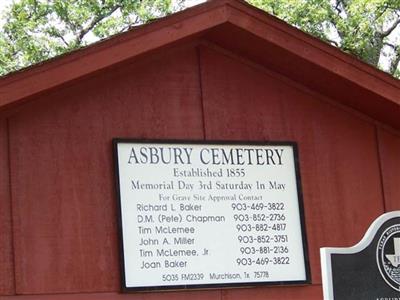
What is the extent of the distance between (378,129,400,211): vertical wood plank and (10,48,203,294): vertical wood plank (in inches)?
86.0

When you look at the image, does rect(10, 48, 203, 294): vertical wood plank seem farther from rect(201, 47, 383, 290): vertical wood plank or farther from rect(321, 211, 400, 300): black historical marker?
rect(321, 211, 400, 300): black historical marker

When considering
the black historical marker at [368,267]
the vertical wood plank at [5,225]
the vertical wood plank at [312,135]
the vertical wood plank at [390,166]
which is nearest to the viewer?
the black historical marker at [368,267]

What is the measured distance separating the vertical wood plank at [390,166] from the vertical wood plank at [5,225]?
3675mm

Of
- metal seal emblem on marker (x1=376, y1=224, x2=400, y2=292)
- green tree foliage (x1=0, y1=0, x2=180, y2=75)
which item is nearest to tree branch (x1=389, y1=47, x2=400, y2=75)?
green tree foliage (x1=0, y1=0, x2=180, y2=75)

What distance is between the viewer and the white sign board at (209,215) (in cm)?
824

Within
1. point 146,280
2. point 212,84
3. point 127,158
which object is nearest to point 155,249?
point 146,280

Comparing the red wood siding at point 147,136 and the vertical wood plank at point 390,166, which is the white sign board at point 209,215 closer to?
the red wood siding at point 147,136

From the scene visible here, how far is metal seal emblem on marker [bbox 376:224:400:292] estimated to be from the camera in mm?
7207

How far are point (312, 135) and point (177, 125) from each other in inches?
54.0

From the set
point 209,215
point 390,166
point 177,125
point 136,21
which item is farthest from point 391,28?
point 209,215

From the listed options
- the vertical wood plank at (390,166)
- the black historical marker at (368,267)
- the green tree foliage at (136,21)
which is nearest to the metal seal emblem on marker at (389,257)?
the black historical marker at (368,267)

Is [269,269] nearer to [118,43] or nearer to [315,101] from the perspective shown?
[315,101]

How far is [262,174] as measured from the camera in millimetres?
8852

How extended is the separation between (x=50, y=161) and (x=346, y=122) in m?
2.99
